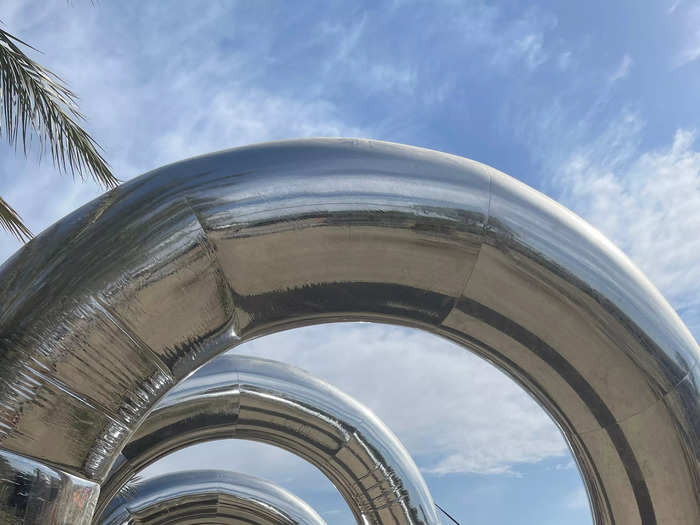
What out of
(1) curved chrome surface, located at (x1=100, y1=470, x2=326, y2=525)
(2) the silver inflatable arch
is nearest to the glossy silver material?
(2) the silver inflatable arch

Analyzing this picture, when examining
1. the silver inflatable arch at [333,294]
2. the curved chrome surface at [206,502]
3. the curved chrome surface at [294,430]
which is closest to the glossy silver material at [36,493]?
the silver inflatable arch at [333,294]

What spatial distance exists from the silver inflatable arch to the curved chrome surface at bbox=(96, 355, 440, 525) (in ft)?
8.50

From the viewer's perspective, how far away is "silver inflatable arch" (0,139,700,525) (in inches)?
117

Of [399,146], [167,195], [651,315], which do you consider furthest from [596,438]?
[167,195]

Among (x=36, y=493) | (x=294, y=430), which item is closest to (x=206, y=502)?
(x=294, y=430)

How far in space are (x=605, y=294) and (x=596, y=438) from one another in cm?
64

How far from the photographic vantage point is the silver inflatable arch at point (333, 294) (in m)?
2.97

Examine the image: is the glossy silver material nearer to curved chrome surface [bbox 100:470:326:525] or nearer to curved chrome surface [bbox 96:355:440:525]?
curved chrome surface [bbox 96:355:440:525]

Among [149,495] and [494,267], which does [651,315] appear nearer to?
[494,267]

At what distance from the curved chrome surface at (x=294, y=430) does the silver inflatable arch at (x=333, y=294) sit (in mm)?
2590

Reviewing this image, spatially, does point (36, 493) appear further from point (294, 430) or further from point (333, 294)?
point (294, 430)

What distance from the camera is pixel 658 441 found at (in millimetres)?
3170

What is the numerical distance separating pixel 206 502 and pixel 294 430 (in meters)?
2.61

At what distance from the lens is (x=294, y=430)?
6.22 m
